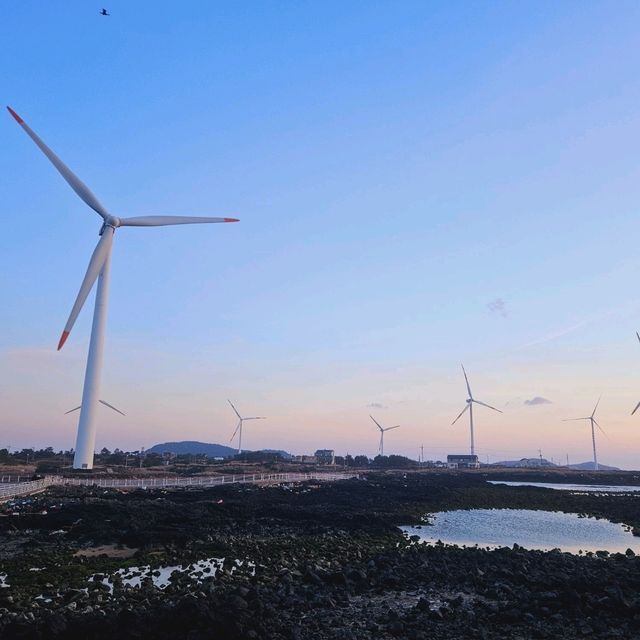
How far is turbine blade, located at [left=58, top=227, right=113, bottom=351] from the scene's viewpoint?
5156 cm

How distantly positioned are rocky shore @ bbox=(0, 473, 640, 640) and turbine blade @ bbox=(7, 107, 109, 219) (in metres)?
34.8

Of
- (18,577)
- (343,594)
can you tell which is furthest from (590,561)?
(18,577)

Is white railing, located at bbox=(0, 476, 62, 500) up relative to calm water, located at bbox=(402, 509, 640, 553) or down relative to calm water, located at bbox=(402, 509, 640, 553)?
up

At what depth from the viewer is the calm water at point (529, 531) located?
32.5 metres

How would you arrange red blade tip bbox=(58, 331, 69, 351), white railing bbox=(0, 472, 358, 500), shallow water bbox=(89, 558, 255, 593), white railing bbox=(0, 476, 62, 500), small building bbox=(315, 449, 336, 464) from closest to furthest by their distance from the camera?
shallow water bbox=(89, 558, 255, 593) < white railing bbox=(0, 476, 62, 500) < white railing bbox=(0, 472, 358, 500) < red blade tip bbox=(58, 331, 69, 351) < small building bbox=(315, 449, 336, 464)

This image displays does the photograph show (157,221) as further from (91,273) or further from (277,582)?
(277,582)

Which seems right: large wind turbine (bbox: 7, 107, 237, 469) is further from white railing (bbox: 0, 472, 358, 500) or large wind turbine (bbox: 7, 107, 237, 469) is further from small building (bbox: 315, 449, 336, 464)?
small building (bbox: 315, 449, 336, 464)

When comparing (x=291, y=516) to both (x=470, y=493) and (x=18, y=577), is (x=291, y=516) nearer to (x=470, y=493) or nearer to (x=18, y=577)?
(x=18, y=577)

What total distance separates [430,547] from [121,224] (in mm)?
48720

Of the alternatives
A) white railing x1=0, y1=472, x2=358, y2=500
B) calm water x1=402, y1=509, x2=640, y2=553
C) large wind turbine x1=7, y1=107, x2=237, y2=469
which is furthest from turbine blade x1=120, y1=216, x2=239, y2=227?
calm water x1=402, y1=509, x2=640, y2=553

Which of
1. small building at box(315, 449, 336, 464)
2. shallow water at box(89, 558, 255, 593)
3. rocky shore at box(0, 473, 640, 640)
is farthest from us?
small building at box(315, 449, 336, 464)

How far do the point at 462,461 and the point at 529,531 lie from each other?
157 m

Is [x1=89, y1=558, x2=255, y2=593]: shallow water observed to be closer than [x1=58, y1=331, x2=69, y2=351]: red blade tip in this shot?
Yes

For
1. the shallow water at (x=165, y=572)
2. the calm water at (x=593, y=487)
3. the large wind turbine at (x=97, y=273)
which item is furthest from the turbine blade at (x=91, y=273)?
the calm water at (x=593, y=487)
